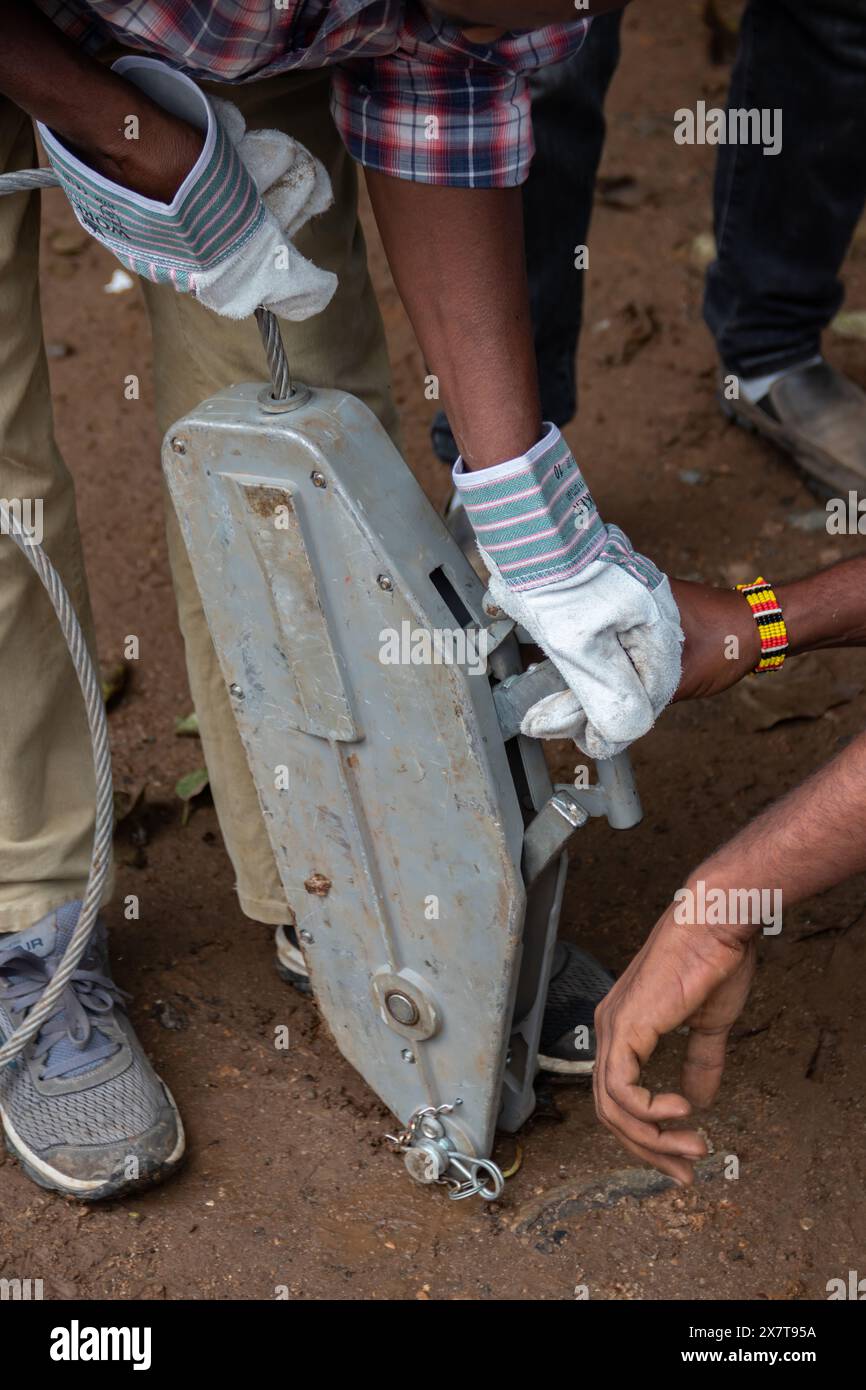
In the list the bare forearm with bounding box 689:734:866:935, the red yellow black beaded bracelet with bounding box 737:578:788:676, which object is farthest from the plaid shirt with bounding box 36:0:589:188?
the bare forearm with bounding box 689:734:866:935

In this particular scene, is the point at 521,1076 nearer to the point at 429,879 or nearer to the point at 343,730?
the point at 429,879

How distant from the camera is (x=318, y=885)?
1.49m

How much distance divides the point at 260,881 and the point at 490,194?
2.79 feet

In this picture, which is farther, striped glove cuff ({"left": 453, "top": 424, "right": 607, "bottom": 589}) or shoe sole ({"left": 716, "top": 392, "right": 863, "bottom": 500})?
shoe sole ({"left": 716, "top": 392, "right": 863, "bottom": 500})

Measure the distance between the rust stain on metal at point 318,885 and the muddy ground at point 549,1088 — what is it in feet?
1.07

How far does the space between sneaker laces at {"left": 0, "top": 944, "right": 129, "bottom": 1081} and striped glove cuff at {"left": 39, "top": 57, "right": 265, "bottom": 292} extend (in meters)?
0.81

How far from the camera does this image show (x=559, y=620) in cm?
127

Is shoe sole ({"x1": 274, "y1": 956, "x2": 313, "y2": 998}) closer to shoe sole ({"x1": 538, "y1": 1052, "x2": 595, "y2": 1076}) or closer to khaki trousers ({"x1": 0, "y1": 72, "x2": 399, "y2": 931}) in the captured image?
khaki trousers ({"x1": 0, "y1": 72, "x2": 399, "y2": 931})

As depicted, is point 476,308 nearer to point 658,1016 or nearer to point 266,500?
point 266,500

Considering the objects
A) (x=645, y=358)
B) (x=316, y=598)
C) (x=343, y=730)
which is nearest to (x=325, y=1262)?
(x=343, y=730)

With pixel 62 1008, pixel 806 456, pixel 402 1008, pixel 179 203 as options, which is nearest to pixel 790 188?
pixel 806 456

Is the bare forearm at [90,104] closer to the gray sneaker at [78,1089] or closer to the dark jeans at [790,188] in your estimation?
the gray sneaker at [78,1089]

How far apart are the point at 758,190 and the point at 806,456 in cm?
49

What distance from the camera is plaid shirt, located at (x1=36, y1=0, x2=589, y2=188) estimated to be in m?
1.22
